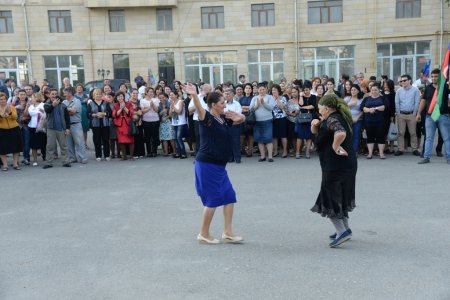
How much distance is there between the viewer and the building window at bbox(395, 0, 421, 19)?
29.7 metres

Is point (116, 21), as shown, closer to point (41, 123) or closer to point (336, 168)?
point (41, 123)

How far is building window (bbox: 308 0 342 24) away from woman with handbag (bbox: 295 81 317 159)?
2078 centimetres

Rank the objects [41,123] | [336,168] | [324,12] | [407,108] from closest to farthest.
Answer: [336,168]
[407,108]
[41,123]
[324,12]

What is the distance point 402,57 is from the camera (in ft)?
100

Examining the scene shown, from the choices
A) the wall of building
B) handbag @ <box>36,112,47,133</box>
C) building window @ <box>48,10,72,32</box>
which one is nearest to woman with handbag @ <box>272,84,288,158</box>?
handbag @ <box>36,112,47,133</box>

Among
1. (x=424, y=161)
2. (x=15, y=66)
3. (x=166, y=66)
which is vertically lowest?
(x=424, y=161)

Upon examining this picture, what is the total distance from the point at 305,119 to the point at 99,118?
525 cm

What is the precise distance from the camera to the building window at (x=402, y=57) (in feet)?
98.6

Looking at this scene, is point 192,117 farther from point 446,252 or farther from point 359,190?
point 446,252

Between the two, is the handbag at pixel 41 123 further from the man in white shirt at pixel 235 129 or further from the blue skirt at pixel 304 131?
the blue skirt at pixel 304 131

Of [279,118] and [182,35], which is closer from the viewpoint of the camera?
[279,118]

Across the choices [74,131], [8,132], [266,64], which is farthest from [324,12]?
[8,132]

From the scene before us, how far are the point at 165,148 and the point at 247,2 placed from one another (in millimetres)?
21158

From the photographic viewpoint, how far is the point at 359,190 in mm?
8062
